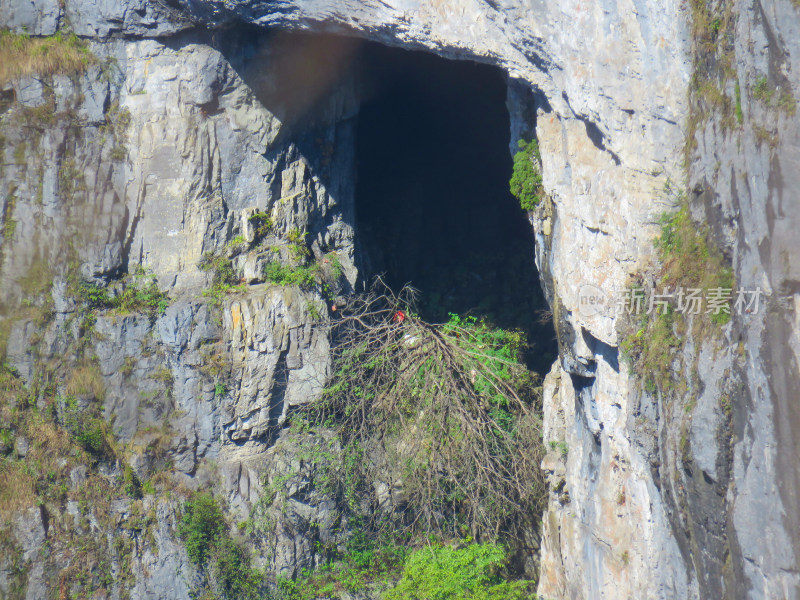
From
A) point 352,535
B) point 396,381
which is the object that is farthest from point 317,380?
point 352,535

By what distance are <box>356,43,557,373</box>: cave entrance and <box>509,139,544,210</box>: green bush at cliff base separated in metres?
2.27

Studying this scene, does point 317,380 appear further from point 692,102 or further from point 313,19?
point 692,102

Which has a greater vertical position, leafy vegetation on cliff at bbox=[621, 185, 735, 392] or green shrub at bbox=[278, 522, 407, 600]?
leafy vegetation on cliff at bbox=[621, 185, 735, 392]

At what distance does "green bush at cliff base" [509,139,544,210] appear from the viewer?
6887 millimetres

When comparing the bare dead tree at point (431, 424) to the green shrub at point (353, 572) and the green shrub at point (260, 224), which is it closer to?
the green shrub at point (353, 572)

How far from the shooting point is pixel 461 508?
7.95 meters

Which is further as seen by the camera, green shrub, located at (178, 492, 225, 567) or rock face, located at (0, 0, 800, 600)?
green shrub, located at (178, 492, 225, 567)

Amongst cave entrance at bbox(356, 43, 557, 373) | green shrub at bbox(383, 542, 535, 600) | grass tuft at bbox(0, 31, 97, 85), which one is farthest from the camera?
cave entrance at bbox(356, 43, 557, 373)

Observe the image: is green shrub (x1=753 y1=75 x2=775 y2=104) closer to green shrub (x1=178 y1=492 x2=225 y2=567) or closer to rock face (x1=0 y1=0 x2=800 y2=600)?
rock face (x1=0 y1=0 x2=800 y2=600)

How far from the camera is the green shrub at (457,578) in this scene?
7.11 m

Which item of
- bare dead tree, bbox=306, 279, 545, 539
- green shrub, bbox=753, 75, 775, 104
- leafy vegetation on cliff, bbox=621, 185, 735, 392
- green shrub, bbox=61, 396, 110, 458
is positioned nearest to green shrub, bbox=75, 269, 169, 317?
green shrub, bbox=61, 396, 110, 458

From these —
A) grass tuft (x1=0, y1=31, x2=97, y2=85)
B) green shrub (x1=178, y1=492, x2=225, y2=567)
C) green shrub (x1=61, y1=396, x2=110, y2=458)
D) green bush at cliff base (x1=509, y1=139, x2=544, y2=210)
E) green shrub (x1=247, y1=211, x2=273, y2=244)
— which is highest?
grass tuft (x1=0, y1=31, x2=97, y2=85)

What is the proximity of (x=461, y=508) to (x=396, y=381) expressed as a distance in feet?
5.32

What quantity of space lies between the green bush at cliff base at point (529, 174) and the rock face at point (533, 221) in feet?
0.80
